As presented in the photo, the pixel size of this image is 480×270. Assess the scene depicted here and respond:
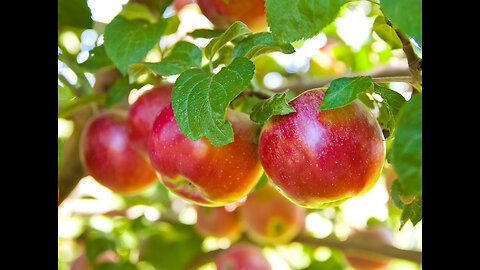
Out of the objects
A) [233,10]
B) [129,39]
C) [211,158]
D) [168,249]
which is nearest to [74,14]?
[129,39]

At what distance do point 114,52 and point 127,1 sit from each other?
0.20m

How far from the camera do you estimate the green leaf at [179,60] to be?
0.61m

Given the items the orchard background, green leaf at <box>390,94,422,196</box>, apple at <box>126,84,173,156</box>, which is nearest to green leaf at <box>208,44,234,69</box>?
the orchard background

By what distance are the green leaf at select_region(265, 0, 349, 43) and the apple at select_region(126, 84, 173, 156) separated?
0.36 m

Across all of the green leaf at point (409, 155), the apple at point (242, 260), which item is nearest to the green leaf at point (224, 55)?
the green leaf at point (409, 155)

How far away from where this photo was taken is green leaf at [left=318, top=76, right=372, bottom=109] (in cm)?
44

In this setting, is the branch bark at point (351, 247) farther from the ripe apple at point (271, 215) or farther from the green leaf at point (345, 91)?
the green leaf at point (345, 91)

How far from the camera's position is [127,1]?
0.84 m

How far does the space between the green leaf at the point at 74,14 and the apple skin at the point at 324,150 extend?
1.62ft

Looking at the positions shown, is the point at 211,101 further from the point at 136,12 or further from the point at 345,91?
the point at 136,12

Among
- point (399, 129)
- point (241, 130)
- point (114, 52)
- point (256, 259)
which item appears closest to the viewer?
point (399, 129)
